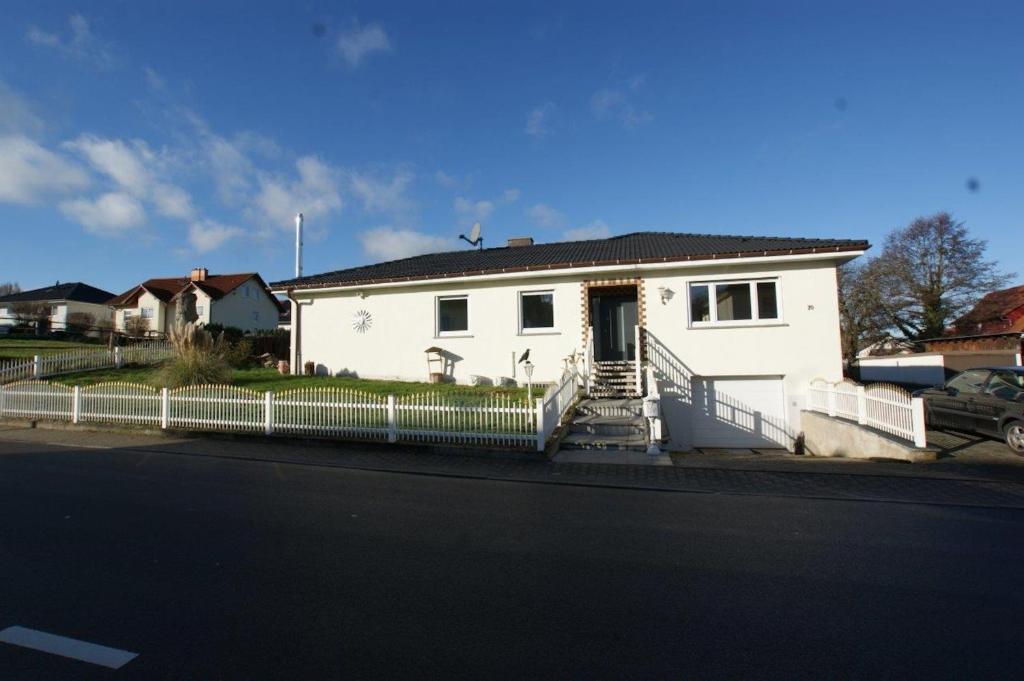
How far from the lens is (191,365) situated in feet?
41.3

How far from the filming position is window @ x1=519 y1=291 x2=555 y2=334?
1460 centimetres

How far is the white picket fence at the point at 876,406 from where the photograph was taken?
8.64 metres

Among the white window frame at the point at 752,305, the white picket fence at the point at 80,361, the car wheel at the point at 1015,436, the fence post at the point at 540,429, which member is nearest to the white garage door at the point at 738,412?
the white window frame at the point at 752,305

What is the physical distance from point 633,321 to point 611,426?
203 inches

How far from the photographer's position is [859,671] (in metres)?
2.67

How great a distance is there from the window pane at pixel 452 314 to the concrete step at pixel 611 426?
Answer: 601cm

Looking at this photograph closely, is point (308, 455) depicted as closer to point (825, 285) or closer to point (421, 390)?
point (421, 390)

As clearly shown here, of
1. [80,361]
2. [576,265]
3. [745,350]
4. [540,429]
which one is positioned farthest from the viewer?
[80,361]

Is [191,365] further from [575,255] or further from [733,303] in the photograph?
[733,303]

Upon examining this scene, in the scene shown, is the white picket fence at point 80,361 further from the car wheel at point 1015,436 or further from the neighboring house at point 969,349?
the neighboring house at point 969,349

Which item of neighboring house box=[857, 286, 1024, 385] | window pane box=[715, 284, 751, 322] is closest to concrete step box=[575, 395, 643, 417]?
Result: window pane box=[715, 284, 751, 322]

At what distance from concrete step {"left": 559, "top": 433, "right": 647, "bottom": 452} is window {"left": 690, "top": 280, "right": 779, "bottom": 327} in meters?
5.24

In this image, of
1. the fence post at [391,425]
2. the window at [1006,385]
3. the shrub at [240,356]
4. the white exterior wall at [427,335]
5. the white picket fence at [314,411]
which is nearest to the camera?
the white picket fence at [314,411]

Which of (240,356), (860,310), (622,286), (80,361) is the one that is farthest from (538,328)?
(860,310)
